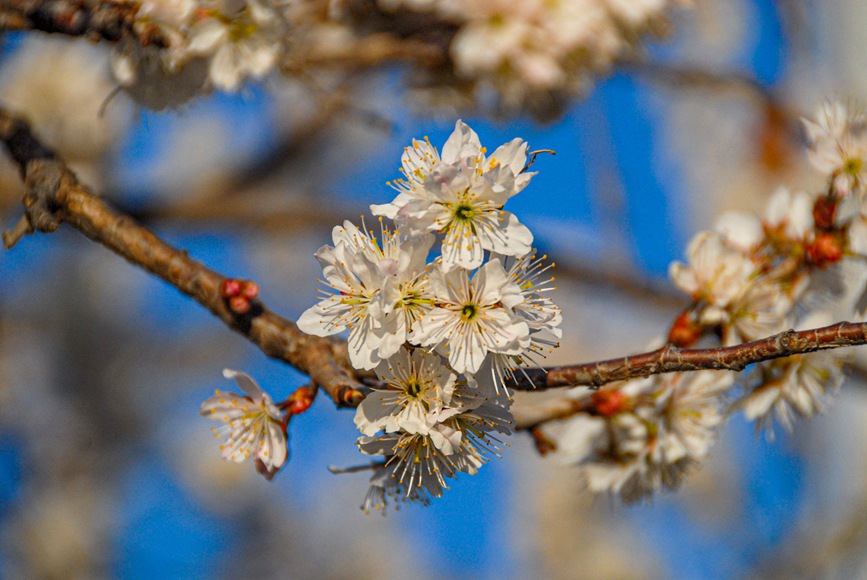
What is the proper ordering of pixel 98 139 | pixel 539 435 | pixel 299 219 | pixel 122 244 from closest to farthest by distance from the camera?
1. pixel 122 244
2. pixel 539 435
3. pixel 299 219
4. pixel 98 139

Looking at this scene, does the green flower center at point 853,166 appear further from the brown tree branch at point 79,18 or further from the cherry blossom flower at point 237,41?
the brown tree branch at point 79,18

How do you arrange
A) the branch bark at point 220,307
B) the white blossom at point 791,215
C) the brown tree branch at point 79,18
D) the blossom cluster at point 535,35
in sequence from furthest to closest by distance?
the blossom cluster at point 535,35 → the white blossom at point 791,215 → the brown tree branch at point 79,18 → the branch bark at point 220,307

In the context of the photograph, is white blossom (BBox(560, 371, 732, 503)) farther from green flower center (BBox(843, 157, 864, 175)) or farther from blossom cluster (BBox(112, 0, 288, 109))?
blossom cluster (BBox(112, 0, 288, 109))

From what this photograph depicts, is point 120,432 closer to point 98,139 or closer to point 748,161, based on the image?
point 98,139

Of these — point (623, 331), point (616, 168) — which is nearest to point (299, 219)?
point (616, 168)

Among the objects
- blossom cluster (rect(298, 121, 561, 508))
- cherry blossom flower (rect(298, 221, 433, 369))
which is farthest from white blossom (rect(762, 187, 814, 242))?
cherry blossom flower (rect(298, 221, 433, 369))

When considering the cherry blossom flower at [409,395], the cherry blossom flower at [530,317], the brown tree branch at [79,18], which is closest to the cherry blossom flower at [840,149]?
the cherry blossom flower at [530,317]

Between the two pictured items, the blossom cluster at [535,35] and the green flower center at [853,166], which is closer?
the green flower center at [853,166]
